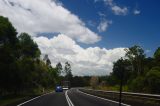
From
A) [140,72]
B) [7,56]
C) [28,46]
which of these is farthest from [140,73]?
[7,56]

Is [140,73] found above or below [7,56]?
above

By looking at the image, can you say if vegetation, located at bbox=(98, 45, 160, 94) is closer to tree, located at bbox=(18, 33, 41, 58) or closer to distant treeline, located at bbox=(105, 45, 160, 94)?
distant treeline, located at bbox=(105, 45, 160, 94)

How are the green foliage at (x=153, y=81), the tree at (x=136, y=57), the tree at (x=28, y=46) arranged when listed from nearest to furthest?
the green foliage at (x=153, y=81) < the tree at (x=28, y=46) < the tree at (x=136, y=57)

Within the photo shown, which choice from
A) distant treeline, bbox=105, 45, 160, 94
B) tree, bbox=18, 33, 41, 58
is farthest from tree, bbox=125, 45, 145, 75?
tree, bbox=18, 33, 41, 58

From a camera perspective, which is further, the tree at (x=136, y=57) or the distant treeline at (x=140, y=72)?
the tree at (x=136, y=57)

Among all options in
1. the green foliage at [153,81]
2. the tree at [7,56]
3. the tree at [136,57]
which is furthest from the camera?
the tree at [136,57]

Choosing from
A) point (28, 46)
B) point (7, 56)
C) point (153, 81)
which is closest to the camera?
point (7, 56)

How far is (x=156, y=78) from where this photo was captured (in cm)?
5712

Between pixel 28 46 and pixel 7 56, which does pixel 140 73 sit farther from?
pixel 7 56

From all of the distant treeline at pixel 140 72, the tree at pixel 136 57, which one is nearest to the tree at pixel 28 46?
the distant treeline at pixel 140 72

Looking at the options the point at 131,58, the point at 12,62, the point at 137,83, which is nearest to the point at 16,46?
the point at 12,62

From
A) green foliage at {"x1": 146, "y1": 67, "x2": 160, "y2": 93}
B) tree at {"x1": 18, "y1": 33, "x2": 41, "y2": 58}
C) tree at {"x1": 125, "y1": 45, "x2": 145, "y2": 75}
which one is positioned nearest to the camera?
green foliage at {"x1": 146, "y1": 67, "x2": 160, "y2": 93}

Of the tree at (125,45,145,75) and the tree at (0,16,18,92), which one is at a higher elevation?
the tree at (125,45,145,75)

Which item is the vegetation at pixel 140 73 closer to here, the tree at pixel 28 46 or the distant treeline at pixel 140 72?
the distant treeline at pixel 140 72
